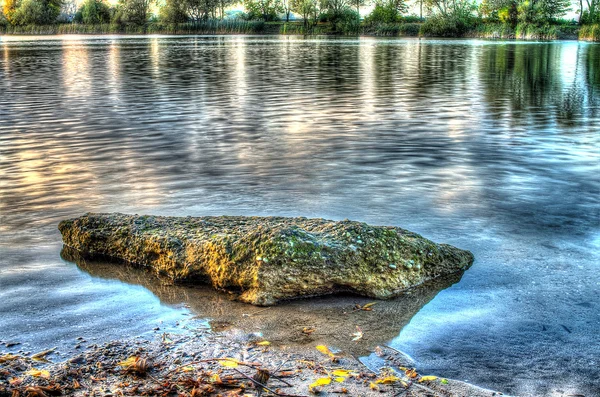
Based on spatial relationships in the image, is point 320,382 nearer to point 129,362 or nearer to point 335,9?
point 129,362

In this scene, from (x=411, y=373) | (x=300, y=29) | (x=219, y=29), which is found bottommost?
(x=411, y=373)

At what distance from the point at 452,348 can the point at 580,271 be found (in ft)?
7.02

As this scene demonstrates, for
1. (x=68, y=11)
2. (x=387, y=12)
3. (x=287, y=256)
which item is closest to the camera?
(x=287, y=256)

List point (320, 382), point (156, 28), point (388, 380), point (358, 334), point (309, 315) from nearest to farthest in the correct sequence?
point (320, 382), point (388, 380), point (358, 334), point (309, 315), point (156, 28)

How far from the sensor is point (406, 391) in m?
3.72

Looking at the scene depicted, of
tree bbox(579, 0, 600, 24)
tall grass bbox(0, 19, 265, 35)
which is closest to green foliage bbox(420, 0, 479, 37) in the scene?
tree bbox(579, 0, 600, 24)

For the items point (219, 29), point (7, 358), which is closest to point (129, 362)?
point (7, 358)

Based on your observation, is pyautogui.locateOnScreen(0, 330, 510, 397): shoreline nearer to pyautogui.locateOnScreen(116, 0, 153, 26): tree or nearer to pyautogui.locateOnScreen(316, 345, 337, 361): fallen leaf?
pyautogui.locateOnScreen(316, 345, 337, 361): fallen leaf

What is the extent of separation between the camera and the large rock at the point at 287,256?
520 centimetres

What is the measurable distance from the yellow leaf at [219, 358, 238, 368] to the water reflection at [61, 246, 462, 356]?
45 centimetres

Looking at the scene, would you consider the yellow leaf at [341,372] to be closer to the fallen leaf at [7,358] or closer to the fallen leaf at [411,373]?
the fallen leaf at [411,373]

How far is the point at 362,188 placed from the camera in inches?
363

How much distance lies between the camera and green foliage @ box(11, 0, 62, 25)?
129 m

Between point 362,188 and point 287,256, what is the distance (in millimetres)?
4150
